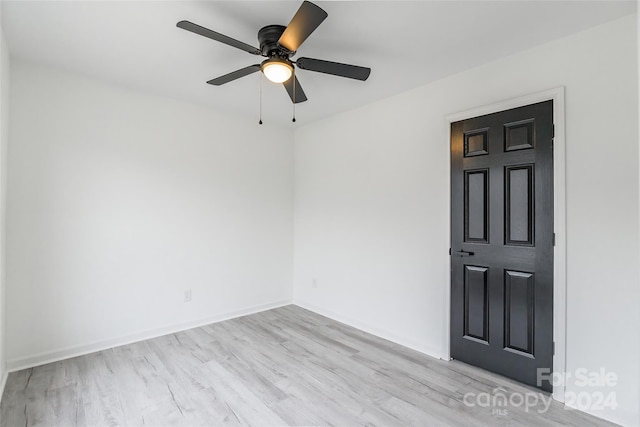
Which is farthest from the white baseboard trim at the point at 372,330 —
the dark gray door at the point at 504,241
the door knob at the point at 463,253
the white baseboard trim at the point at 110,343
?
the door knob at the point at 463,253

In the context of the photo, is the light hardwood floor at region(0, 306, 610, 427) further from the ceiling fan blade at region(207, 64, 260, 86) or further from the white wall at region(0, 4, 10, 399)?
the ceiling fan blade at region(207, 64, 260, 86)

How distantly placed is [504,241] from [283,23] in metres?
2.22

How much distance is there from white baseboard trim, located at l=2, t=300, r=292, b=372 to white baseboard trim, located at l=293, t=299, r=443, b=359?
683 millimetres

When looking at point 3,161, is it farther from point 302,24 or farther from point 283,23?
point 302,24

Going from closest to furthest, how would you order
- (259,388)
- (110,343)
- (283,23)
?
1. (283,23)
2. (259,388)
3. (110,343)

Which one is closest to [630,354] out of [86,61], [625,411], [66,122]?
[625,411]

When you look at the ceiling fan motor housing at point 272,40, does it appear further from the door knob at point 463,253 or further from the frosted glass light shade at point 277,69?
the door knob at point 463,253

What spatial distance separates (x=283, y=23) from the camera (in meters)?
2.05

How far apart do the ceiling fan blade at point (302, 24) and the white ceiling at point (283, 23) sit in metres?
0.21

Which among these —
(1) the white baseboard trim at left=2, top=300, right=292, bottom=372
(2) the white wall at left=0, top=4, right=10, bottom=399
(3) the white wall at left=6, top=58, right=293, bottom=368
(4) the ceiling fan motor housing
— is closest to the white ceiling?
(4) the ceiling fan motor housing

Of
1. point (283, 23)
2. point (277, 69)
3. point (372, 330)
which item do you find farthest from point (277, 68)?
point (372, 330)

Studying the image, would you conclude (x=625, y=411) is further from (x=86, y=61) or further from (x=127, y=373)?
(x=86, y=61)

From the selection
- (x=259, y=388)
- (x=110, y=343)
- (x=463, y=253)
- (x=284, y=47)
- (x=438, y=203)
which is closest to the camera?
(x=284, y=47)

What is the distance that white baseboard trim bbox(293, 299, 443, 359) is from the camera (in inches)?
116
